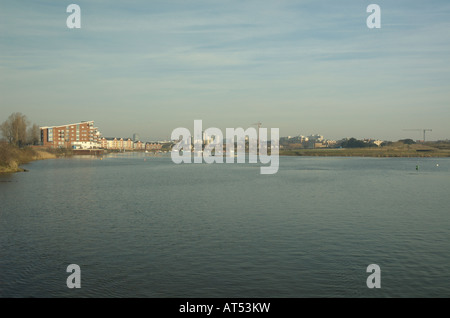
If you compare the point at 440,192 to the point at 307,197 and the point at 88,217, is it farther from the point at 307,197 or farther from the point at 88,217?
the point at 88,217

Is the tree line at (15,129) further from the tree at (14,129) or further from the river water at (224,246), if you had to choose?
the river water at (224,246)

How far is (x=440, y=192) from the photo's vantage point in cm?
4962

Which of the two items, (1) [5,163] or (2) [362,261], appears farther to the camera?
(1) [5,163]

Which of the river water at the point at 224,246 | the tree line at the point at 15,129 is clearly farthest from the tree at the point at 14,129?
the river water at the point at 224,246

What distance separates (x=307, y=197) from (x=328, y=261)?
24.6 metres

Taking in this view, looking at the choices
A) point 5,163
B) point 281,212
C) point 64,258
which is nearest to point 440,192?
point 281,212

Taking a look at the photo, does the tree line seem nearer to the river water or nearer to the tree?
the tree

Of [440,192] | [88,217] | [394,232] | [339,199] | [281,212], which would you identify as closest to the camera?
[394,232]

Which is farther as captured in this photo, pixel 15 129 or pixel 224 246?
pixel 15 129

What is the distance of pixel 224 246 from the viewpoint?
2258 cm

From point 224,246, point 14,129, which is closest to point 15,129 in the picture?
point 14,129

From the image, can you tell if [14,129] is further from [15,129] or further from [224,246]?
[224,246]

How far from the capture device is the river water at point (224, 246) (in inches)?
640

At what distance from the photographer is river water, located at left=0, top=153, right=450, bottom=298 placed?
16250mm
